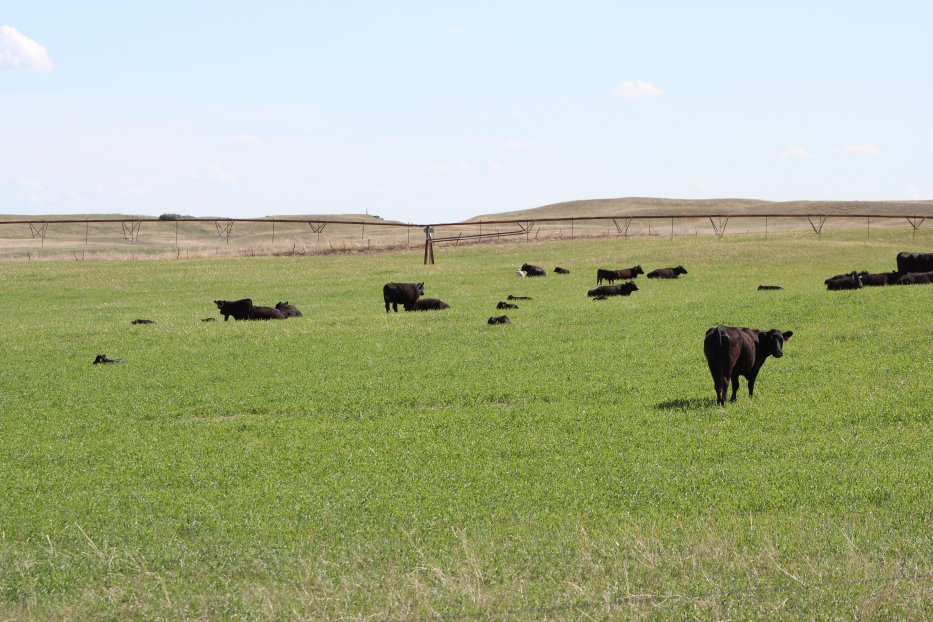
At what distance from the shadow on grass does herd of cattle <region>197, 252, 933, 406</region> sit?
31 cm

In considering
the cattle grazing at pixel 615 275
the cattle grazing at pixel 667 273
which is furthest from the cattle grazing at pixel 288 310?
the cattle grazing at pixel 667 273

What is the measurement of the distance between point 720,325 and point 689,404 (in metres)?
1.73

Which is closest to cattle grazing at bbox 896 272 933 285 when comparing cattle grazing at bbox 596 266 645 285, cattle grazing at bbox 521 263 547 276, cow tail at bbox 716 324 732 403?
cattle grazing at bbox 596 266 645 285

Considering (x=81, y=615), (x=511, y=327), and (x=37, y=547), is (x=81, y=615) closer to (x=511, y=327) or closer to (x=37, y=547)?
(x=37, y=547)

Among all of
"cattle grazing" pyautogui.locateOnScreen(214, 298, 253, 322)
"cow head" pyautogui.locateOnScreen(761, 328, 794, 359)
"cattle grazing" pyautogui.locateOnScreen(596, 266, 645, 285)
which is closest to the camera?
"cow head" pyautogui.locateOnScreen(761, 328, 794, 359)

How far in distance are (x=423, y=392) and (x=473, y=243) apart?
191ft

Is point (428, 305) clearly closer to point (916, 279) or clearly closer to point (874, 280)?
point (874, 280)

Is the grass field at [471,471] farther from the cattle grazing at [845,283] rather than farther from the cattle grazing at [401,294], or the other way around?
the cattle grazing at [401,294]

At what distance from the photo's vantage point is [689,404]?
17.6m

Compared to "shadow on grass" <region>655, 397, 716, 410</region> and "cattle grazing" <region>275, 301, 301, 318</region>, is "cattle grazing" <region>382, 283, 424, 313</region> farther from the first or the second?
"shadow on grass" <region>655, 397, 716, 410</region>

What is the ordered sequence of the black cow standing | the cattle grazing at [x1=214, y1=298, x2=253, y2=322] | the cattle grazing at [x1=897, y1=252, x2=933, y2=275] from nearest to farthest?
the cattle grazing at [x1=214, y1=298, x2=253, y2=322], the black cow standing, the cattle grazing at [x1=897, y1=252, x2=933, y2=275]

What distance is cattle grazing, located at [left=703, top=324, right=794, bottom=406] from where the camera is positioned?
55.5 ft

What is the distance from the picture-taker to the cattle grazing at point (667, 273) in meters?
46.4

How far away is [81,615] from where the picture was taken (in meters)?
8.89
